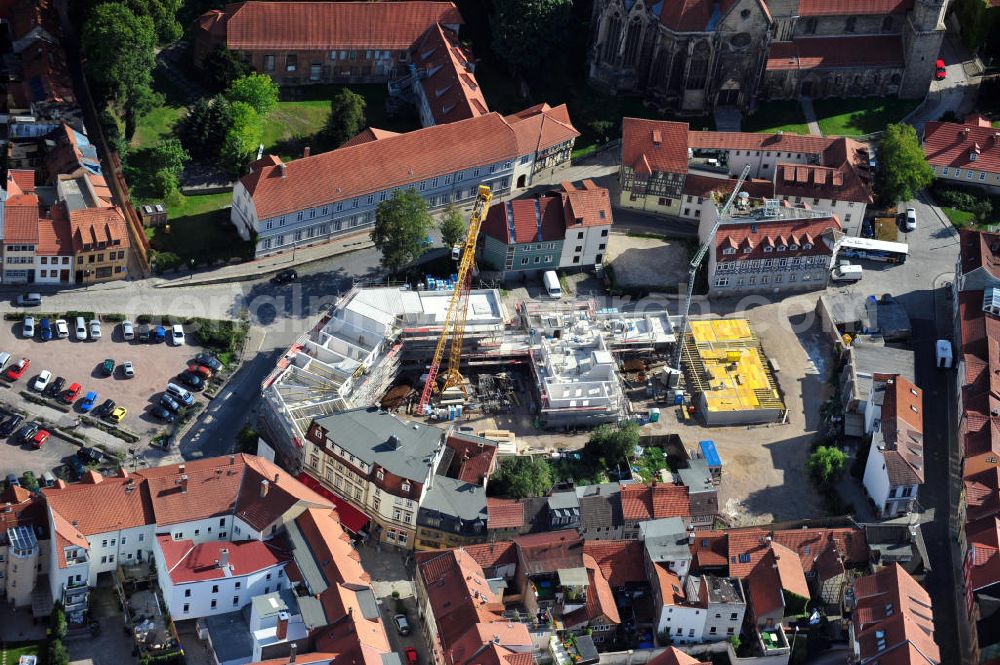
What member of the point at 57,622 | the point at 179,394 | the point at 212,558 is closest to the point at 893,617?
the point at 212,558

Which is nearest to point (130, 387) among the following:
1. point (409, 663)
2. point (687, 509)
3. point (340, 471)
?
point (340, 471)

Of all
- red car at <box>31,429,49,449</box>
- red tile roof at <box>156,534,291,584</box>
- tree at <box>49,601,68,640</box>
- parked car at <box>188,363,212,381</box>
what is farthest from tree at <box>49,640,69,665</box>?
parked car at <box>188,363,212,381</box>

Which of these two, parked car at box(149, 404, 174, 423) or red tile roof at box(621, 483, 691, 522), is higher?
parked car at box(149, 404, 174, 423)

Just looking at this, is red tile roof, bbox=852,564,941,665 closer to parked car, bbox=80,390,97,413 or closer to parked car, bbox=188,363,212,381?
parked car, bbox=188,363,212,381

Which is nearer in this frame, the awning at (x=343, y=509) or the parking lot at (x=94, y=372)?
the awning at (x=343, y=509)

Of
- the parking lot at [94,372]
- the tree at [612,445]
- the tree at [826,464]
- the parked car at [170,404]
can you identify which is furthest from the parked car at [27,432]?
the tree at [826,464]

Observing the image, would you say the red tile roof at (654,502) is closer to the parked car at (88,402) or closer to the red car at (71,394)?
the parked car at (88,402)
